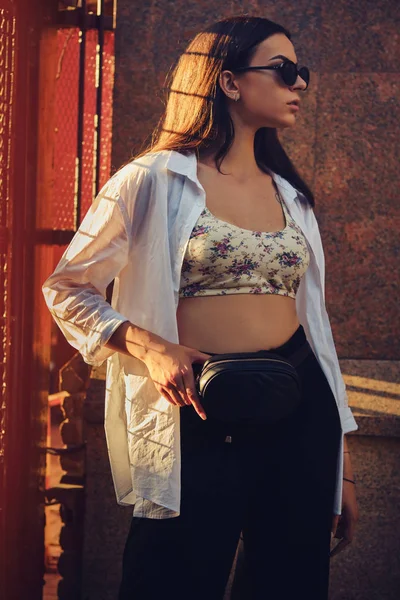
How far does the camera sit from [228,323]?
2.45 metres

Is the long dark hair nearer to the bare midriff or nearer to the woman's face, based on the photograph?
the woman's face

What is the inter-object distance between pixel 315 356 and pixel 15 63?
1.73m

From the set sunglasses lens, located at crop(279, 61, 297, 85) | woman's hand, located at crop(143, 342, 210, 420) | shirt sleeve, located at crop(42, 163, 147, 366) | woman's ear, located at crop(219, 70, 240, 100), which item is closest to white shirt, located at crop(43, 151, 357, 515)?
shirt sleeve, located at crop(42, 163, 147, 366)

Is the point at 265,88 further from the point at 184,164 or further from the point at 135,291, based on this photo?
the point at 135,291

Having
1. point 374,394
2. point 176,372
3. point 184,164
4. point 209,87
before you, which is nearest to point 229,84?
point 209,87

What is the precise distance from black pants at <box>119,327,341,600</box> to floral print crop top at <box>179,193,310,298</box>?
0.73 ft

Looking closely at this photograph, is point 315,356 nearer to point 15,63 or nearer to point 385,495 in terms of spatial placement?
point 385,495

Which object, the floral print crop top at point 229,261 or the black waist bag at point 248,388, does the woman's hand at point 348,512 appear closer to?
the black waist bag at point 248,388

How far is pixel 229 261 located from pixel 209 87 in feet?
Result: 2.02

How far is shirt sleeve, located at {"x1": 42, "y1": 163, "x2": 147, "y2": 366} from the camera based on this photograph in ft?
8.01

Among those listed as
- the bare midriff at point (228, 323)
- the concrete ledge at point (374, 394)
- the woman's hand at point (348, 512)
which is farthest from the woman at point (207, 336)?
the concrete ledge at point (374, 394)

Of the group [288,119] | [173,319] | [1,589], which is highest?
[288,119]

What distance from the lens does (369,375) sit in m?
3.86

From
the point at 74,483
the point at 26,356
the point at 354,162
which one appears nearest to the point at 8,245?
the point at 26,356
